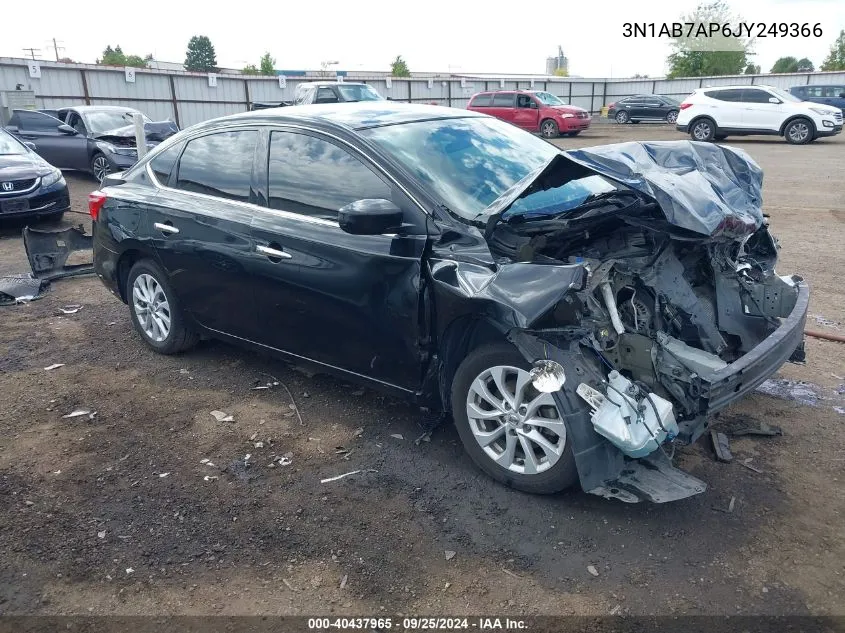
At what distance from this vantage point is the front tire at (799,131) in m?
21.0

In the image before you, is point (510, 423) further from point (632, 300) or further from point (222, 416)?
point (222, 416)

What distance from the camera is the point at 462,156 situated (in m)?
4.07

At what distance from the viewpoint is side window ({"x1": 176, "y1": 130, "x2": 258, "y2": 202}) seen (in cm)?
445

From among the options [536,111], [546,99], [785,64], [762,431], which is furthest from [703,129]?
[785,64]

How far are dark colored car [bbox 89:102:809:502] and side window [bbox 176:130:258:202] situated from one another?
13 millimetres

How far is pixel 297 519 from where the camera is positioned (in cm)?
336

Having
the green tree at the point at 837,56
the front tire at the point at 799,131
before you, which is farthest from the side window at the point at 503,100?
the green tree at the point at 837,56

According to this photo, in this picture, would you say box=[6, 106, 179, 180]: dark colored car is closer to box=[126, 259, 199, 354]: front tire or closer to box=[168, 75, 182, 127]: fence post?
box=[168, 75, 182, 127]: fence post

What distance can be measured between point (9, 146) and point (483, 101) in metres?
19.5

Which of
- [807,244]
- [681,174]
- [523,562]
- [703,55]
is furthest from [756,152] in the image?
[703,55]

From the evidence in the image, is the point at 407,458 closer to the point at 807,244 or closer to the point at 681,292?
the point at 681,292

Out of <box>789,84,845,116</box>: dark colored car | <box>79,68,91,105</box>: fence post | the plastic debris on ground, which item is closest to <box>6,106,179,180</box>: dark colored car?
<box>79,68,91,105</box>: fence post

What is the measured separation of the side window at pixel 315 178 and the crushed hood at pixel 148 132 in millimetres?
10802

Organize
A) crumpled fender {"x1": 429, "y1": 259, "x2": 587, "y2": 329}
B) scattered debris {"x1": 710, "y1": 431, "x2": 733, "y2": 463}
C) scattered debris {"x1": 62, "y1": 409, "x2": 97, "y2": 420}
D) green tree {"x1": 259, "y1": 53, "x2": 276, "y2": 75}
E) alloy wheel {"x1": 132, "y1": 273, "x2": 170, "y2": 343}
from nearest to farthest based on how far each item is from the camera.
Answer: crumpled fender {"x1": 429, "y1": 259, "x2": 587, "y2": 329}
scattered debris {"x1": 710, "y1": 431, "x2": 733, "y2": 463}
scattered debris {"x1": 62, "y1": 409, "x2": 97, "y2": 420}
alloy wheel {"x1": 132, "y1": 273, "x2": 170, "y2": 343}
green tree {"x1": 259, "y1": 53, "x2": 276, "y2": 75}
